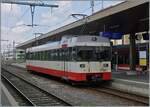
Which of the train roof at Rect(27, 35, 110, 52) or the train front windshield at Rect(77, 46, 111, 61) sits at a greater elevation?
the train roof at Rect(27, 35, 110, 52)

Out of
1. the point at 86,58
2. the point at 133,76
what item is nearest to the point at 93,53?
the point at 86,58

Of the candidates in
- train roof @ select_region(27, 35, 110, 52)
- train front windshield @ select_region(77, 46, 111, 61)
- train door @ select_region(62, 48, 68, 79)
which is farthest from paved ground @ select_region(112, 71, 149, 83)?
train door @ select_region(62, 48, 68, 79)

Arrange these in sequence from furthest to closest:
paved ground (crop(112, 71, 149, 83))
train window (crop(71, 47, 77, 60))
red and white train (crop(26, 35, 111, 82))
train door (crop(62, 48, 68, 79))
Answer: train door (crop(62, 48, 68, 79)) < paved ground (crop(112, 71, 149, 83)) < train window (crop(71, 47, 77, 60)) < red and white train (crop(26, 35, 111, 82))

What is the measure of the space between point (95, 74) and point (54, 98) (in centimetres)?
457

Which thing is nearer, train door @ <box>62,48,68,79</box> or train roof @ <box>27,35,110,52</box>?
train roof @ <box>27,35,110,52</box>

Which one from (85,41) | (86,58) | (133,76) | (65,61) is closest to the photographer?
(86,58)

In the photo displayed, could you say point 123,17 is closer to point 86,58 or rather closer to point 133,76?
point 133,76

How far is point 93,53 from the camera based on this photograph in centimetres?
1888

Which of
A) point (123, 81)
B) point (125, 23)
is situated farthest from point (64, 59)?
point (125, 23)

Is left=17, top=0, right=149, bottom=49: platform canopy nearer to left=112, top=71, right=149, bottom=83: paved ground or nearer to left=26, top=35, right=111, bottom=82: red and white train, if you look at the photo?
left=26, top=35, right=111, bottom=82: red and white train

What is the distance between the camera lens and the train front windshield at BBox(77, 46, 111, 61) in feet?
61.0

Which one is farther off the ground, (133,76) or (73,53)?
(73,53)

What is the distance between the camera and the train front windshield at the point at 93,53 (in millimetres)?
18598

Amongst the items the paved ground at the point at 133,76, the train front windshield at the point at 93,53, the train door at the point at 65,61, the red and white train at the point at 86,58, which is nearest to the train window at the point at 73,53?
the red and white train at the point at 86,58
